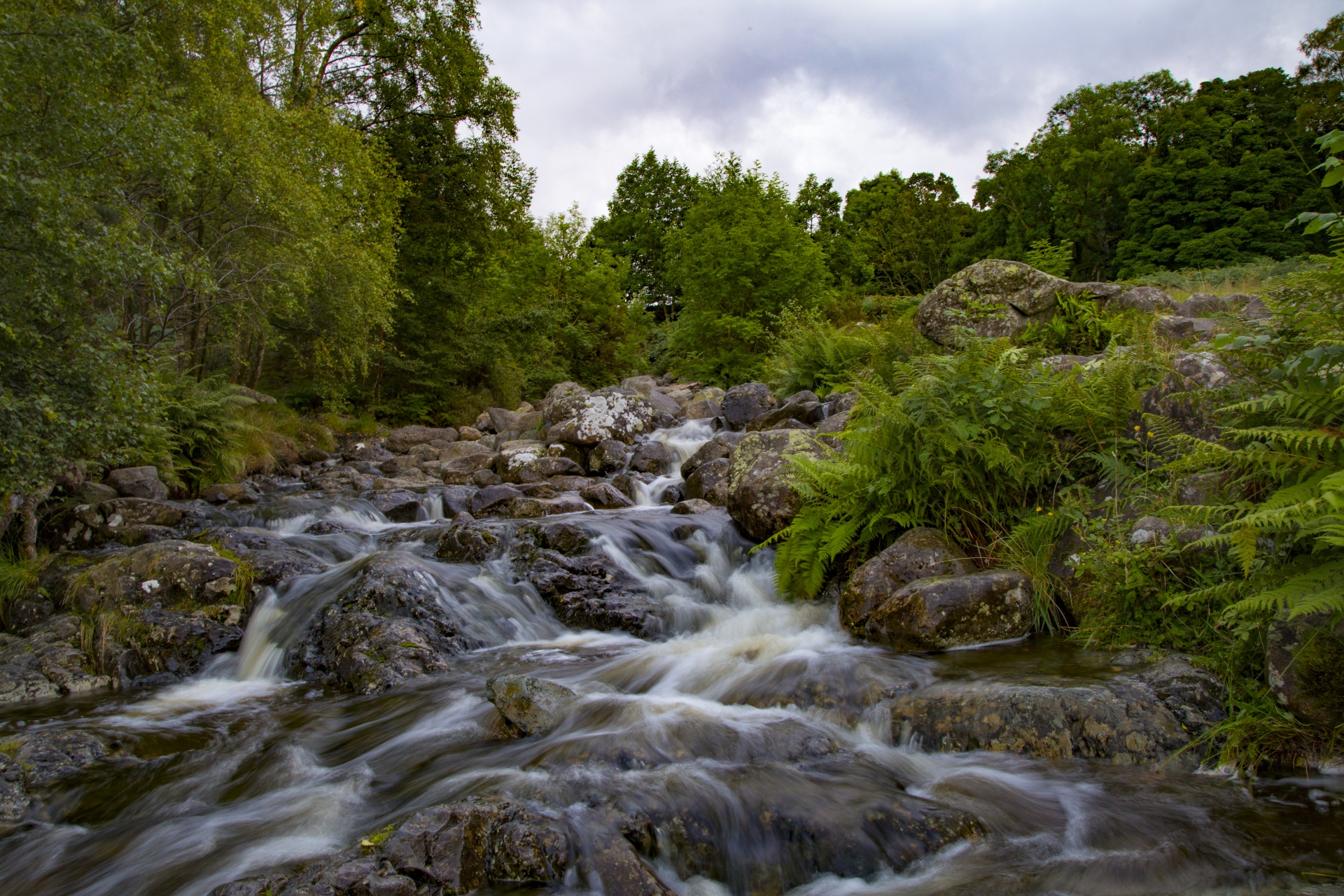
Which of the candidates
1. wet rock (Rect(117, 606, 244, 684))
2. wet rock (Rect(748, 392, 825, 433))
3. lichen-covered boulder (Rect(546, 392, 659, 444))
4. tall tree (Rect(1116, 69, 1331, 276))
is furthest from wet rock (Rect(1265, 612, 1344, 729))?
tall tree (Rect(1116, 69, 1331, 276))

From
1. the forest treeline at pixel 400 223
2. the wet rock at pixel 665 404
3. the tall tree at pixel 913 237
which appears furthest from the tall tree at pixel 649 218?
the wet rock at pixel 665 404

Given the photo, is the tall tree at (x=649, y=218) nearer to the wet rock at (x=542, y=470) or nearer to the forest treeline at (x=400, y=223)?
the forest treeline at (x=400, y=223)

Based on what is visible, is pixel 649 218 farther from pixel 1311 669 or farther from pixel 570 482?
pixel 1311 669

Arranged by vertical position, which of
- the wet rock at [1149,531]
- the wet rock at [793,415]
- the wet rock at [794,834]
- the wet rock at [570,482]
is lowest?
the wet rock at [794,834]

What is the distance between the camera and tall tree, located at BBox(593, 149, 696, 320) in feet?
150

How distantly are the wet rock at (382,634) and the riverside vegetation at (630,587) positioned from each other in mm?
50

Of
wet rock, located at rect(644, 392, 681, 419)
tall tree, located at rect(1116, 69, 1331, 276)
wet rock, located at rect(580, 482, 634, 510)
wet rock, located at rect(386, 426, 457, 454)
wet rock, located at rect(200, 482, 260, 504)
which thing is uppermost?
tall tree, located at rect(1116, 69, 1331, 276)

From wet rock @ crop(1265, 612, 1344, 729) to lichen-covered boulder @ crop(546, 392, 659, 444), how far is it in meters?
12.0

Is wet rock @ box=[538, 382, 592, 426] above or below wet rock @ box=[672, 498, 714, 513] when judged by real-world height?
above

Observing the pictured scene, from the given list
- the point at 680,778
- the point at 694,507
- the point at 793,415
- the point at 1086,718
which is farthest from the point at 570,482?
the point at 1086,718

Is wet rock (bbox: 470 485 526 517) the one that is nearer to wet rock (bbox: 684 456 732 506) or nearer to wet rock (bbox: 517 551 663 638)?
wet rock (bbox: 684 456 732 506)

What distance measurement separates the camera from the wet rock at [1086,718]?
3.79 meters

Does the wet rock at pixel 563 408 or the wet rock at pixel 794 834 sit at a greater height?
the wet rock at pixel 563 408

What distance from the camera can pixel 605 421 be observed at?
15117 millimetres
